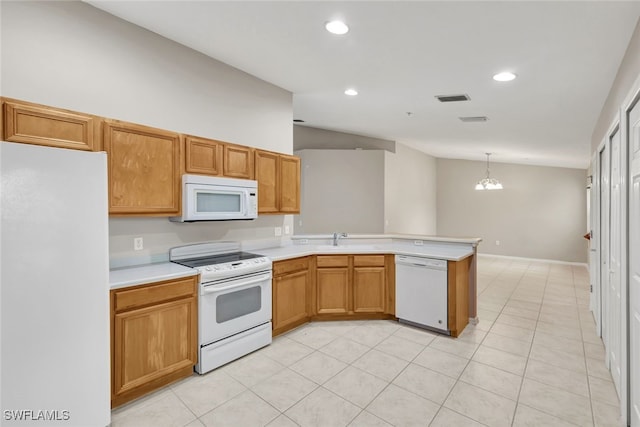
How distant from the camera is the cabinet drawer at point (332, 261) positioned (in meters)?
3.80

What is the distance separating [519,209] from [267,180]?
24.9 ft

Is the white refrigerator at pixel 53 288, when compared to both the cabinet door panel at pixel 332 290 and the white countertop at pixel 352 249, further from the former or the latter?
the cabinet door panel at pixel 332 290

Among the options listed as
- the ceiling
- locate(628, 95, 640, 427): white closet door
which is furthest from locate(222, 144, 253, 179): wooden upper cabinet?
locate(628, 95, 640, 427): white closet door

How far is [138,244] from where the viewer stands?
272 cm

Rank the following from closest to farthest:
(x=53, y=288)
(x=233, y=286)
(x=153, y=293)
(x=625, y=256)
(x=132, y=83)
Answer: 1. (x=53, y=288)
2. (x=625, y=256)
3. (x=153, y=293)
4. (x=132, y=83)
5. (x=233, y=286)

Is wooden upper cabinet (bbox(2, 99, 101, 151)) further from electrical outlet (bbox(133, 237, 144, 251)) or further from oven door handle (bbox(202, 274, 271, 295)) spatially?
oven door handle (bbox(202, 274, 271, 295))

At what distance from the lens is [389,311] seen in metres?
3.86

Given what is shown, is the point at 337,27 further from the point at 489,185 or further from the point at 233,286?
the point at 489,185

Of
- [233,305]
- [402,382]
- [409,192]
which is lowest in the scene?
[402,382]

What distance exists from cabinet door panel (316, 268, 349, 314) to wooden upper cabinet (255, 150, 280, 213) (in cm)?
97

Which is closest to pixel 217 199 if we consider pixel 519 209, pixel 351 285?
pixel 351 285

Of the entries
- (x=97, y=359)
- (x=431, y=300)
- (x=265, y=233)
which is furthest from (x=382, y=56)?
(x=97, y=359)

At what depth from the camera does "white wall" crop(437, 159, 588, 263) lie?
780 centimetres

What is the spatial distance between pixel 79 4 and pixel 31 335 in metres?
2.25
